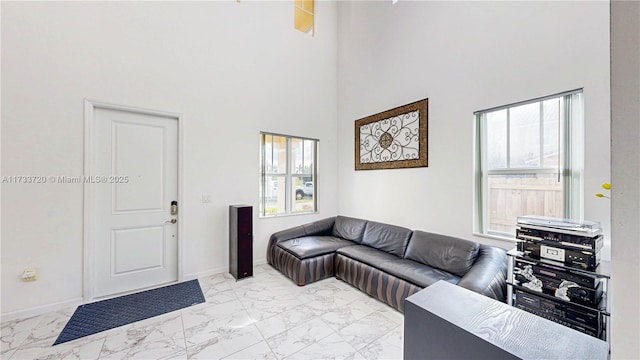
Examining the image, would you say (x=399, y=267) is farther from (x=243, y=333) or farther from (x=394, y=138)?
(x=394, y=138)

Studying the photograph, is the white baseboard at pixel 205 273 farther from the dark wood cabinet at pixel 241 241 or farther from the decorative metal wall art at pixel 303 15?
the decorative metal wall art at pixel 303 15

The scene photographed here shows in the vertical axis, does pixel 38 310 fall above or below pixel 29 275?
below

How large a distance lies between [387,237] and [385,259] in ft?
1.65

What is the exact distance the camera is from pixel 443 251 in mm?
2789

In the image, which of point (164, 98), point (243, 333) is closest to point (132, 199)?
point (164, 98)

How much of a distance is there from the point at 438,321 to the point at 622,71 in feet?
2.88

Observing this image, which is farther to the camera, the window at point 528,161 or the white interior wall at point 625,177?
the window at point 528,161

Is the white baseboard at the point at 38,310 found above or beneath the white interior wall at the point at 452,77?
beneath

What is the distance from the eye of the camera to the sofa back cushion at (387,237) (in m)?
3.27

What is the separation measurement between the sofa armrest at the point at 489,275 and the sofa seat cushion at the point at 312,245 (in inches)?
65.9

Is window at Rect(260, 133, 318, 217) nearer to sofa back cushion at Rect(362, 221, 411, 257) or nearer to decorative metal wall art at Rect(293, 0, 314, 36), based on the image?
sofa back cushion at Rect(362, 221, 411, 257)

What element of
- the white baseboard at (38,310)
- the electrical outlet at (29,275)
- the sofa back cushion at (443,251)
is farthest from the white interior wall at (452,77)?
the electrical outlet at (29,275)

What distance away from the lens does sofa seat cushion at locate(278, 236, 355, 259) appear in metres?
3.26

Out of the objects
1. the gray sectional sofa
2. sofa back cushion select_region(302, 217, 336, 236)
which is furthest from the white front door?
sofa back cushion select_region(302, 217, 336, 236)
